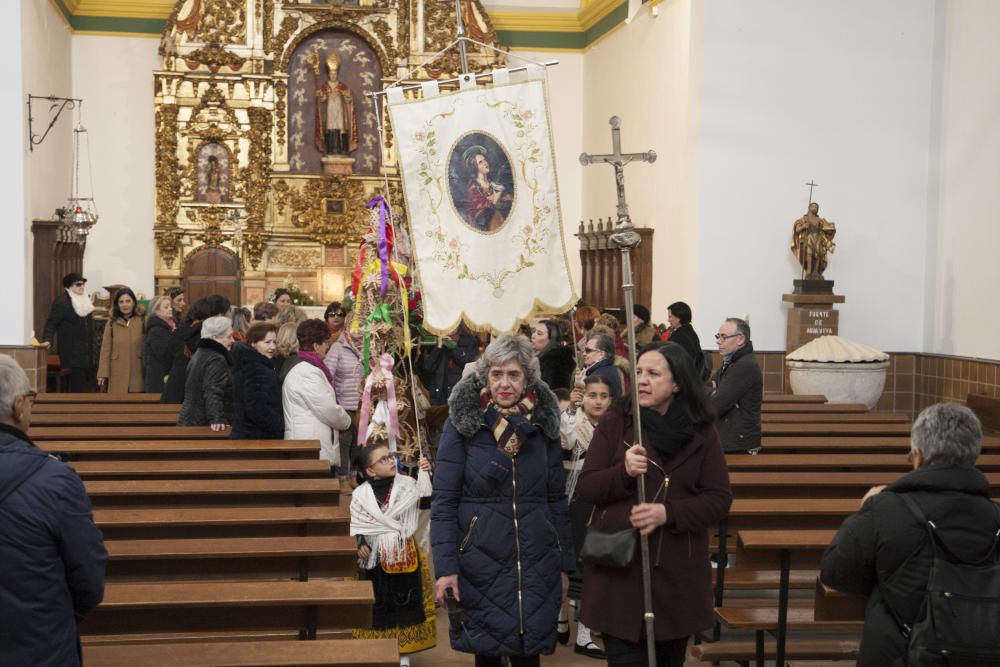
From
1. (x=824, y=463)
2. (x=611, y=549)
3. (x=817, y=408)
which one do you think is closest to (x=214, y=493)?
(x=611, y=549)

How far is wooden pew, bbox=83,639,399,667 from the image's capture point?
359 cm

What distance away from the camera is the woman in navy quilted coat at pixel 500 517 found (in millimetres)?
3930

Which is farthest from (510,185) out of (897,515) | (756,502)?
(897,515)

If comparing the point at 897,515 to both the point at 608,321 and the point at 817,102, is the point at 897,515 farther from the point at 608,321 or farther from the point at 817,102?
the point at 817,102

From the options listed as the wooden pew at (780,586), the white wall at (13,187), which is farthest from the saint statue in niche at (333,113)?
the wooden pew at (780,586)

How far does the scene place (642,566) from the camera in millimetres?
3668

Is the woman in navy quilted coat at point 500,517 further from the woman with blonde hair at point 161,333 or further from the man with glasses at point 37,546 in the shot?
the woman with blonde hair at point 161,333

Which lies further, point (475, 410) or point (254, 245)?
point (254, 245)

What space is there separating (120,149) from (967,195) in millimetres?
12156

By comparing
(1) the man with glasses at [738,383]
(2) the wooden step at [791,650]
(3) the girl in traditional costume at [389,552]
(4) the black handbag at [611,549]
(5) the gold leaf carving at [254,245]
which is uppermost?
(5) the gold leaf carving at [254,245]

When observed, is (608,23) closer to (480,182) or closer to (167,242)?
(167,242)

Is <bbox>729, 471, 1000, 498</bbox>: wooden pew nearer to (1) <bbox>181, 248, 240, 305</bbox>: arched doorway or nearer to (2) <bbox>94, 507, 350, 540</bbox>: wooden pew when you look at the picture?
(2) <bbox>94, 507, 350, 540</bbox>: wooden pew

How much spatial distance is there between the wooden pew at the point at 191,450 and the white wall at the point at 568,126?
1176 cm

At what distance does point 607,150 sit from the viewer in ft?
56.0
